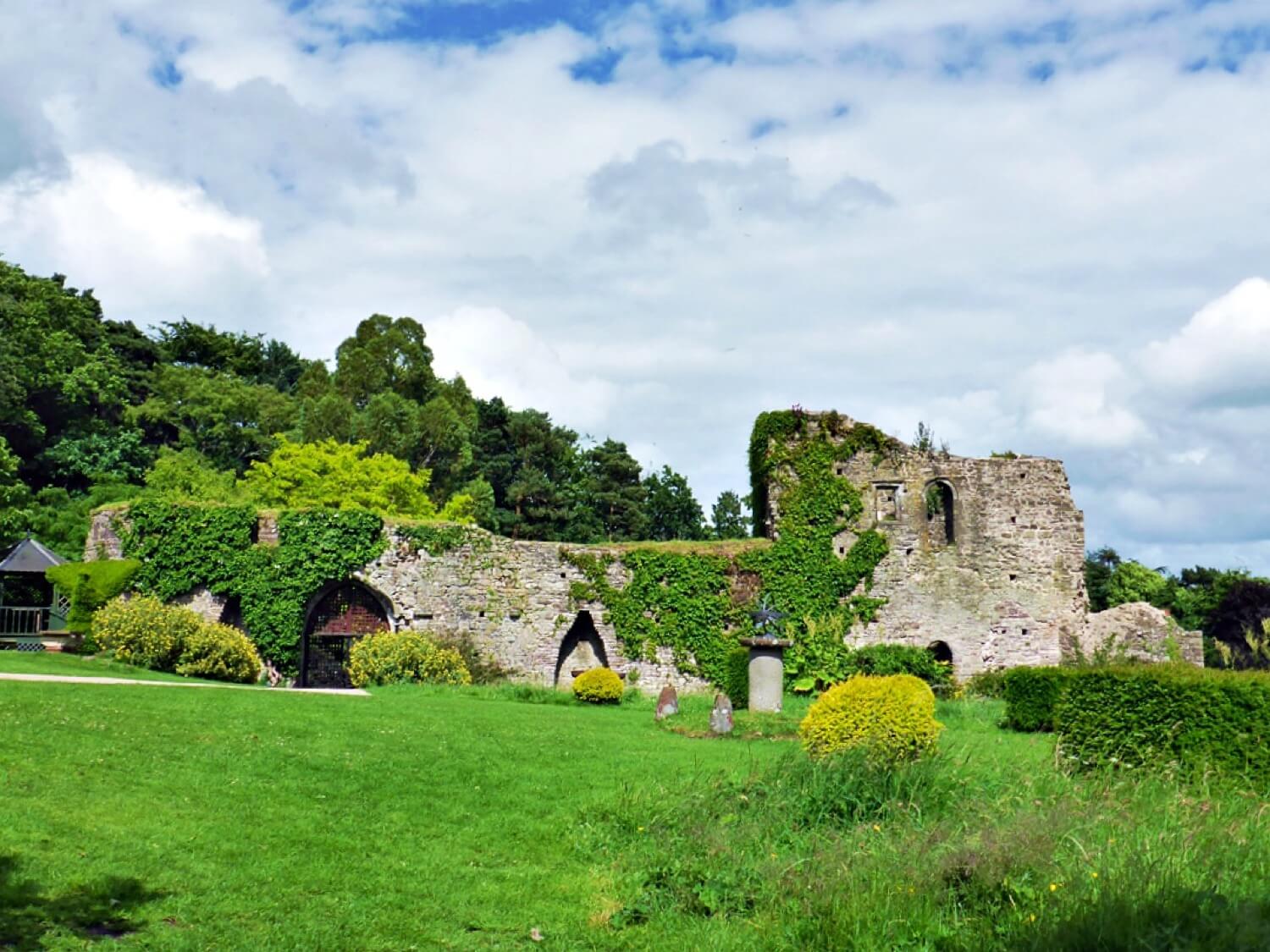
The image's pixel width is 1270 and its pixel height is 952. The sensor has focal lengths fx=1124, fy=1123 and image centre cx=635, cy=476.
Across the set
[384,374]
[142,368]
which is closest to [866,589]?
[384,374]

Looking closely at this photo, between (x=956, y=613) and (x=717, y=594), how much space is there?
19.5ft

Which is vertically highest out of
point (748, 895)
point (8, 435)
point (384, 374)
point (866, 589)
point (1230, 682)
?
point (384, 374)

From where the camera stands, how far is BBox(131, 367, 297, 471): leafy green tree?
45.5 metres

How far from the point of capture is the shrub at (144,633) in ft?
71.7

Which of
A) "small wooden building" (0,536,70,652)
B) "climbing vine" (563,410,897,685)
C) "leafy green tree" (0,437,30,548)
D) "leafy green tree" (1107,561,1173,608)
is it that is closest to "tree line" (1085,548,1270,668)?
"leafy green tree" (1107,561,1173,608)

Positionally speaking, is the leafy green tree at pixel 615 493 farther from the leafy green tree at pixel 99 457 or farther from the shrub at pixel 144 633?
the shrub at pixel 144 633

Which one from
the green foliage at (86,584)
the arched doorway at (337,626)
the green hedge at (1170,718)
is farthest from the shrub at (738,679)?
the green foliage at (86,584)

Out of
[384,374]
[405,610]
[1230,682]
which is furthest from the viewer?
[384,374]

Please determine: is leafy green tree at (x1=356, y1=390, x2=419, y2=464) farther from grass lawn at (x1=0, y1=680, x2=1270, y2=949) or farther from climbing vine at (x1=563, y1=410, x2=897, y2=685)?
grass lawn at (x1=0, y1=680, x2=1270, y2=949)

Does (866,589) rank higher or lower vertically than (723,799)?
higher

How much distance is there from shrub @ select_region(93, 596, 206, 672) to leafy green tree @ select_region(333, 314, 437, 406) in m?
25.7

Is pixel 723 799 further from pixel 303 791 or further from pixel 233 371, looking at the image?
pixel 233 371

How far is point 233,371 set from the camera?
171 ft

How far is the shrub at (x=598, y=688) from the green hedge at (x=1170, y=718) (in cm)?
1014
